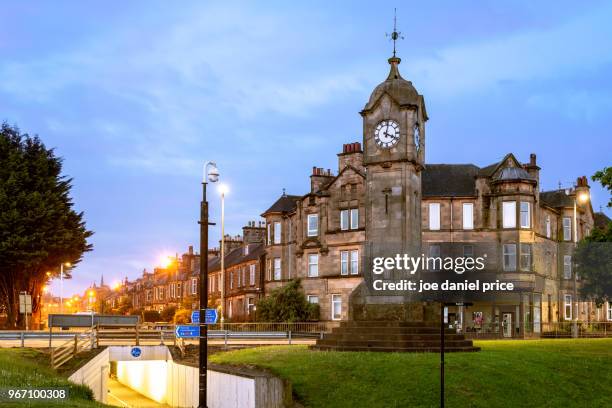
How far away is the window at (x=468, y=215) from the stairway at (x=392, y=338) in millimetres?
28836

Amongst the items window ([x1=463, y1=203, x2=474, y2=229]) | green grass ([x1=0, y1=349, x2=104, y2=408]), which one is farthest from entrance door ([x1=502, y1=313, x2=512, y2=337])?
green grass ([x1=0, y1=349, x2=104, y2=408])

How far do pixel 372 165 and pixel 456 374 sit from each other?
421 inches

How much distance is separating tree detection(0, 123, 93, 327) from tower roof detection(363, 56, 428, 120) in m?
25.9

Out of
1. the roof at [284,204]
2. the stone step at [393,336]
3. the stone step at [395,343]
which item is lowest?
the stone step at [395,343]

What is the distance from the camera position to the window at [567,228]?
65.9m

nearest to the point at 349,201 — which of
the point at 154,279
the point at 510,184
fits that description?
the point at 510,184

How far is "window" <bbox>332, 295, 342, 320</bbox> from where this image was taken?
60.1m

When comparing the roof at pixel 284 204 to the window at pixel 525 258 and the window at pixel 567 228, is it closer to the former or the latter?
the window at pixel 525 258

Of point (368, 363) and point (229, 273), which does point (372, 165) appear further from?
point (229, 273)

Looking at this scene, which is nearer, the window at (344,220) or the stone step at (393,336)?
the stone step at (393,336)

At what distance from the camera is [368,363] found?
26.9 meters

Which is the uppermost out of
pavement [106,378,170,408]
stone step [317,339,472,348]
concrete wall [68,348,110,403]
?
stone step [317,339,472,348]

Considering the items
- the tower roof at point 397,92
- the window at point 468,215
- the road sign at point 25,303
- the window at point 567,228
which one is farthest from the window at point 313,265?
the tower roof at point 397,92

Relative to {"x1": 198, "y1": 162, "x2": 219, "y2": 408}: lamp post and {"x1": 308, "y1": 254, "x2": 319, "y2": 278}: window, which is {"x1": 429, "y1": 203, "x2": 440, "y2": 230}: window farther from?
{"x1": 198, "y1": 162, "x2": 219, "y2": 408}: lamp post
